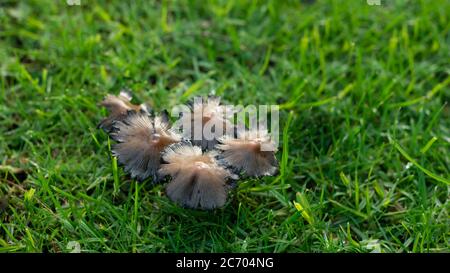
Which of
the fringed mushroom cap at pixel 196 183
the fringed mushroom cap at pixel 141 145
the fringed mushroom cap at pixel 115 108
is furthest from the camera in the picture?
the fringed mushroom cap at pixel 115 108

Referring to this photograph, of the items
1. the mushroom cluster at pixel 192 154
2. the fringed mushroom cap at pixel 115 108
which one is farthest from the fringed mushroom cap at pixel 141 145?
the fringed mushroom cap at pixel 115 108

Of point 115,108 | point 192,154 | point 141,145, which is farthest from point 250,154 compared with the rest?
point 115,108

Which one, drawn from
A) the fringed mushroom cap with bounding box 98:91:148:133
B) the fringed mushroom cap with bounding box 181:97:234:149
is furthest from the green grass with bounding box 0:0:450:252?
the fringed mushroom cap with bounding box 181:97:234:149

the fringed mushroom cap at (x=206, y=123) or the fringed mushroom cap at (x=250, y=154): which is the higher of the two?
the fringed mushroom cap at (x=206, y=123)

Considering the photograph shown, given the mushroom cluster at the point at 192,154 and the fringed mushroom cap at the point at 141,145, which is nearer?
the mushroom cluster at the point at 192,154

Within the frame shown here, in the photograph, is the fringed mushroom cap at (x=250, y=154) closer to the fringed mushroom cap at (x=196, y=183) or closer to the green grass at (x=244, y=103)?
the fringed mushroom cap at (x=196, y=183)

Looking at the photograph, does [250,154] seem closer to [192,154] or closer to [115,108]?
[192,154]

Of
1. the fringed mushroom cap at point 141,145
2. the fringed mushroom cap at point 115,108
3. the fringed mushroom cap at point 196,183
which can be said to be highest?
the fringed mushroom cap at point 115,108
